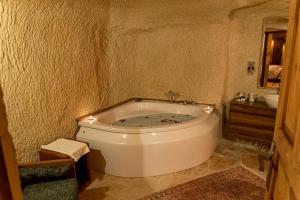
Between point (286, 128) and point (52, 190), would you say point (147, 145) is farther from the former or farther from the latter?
point (286, 128)

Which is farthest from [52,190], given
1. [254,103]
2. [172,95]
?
[254,103]

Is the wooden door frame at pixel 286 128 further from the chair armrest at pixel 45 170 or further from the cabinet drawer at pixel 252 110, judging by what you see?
the cabinet drawer at pixel 252 110

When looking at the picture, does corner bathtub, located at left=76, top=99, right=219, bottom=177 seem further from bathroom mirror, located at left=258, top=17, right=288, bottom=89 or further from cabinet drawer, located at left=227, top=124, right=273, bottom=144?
bathroom mirror, located at left=258, top=17, right=288, bottom=89

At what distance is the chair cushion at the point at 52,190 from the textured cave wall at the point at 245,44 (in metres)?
2.79

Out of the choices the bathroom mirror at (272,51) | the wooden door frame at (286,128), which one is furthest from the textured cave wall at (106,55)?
the wooden door frame at (286,128)

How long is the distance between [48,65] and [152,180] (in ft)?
Answer: 5.75

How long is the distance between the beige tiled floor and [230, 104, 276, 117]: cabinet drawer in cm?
60

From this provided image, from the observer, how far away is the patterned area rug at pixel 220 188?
227 centimetres

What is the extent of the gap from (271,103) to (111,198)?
247cm

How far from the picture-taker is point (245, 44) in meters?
3.41

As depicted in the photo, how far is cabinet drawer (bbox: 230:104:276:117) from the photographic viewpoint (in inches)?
119

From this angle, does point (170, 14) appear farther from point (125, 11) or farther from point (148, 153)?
point (148, 153)

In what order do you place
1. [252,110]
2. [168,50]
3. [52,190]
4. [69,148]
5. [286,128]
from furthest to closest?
[168,50]
[252,110]
[69,148]
[52,190]
[286,128]

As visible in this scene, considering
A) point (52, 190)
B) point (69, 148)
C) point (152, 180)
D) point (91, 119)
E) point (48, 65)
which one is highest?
point (48, 65)
